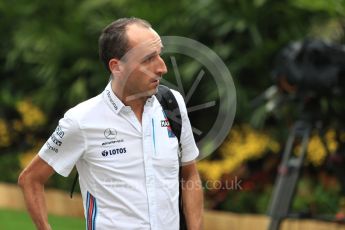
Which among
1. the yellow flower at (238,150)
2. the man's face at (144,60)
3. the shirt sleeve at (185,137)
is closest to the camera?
the man's face at (144,60)

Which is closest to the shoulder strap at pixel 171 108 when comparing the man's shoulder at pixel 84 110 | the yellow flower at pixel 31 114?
the man's shoulder at pixel 84 110

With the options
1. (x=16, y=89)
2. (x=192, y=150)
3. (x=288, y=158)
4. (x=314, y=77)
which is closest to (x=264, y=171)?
(x=288, y=158)

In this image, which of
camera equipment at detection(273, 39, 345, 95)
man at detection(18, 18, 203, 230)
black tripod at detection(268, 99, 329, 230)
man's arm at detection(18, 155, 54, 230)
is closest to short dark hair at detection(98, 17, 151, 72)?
man at detection(18, 18, 203, 230)

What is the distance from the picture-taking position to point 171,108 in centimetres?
418

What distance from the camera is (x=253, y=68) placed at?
35.0 feet

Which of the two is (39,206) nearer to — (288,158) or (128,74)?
(128,74)

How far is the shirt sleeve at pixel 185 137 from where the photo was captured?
4.20 meters

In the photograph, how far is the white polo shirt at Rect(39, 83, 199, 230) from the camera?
4004mm

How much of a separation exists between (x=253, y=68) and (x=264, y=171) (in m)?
1.10

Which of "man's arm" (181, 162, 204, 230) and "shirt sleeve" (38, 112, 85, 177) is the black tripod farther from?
"shirt sleeve" (38, 112, 85, 177)

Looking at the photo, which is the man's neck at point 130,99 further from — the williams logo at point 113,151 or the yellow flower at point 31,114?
the yellow flower at point 31,114

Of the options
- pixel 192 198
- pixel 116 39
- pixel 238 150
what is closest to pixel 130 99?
pixel 116 39

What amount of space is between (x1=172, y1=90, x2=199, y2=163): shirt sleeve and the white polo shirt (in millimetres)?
119

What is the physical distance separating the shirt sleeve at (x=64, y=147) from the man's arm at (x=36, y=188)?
40 millimetres
